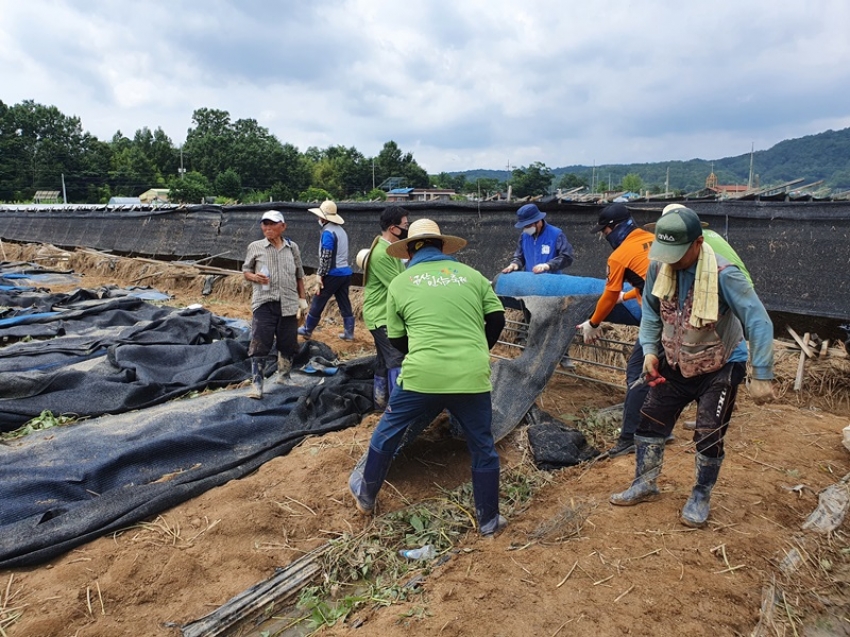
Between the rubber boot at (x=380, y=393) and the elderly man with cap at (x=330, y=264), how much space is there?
82.5 inches

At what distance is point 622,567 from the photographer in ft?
8.50

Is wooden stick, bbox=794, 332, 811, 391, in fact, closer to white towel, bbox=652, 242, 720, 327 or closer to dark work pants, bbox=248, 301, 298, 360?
white towel, bbox=652, 242, 720, 327

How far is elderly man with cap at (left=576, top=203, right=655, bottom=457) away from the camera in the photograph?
11.8ft

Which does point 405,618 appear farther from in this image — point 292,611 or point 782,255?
point 782,255

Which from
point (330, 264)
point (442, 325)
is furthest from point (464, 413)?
point (330, 264)

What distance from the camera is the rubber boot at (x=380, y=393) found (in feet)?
16.1

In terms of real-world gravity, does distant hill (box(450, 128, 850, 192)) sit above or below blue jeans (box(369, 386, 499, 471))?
above

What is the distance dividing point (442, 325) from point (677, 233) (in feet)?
3.95

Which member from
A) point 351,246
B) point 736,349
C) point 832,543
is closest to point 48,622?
point 736,349

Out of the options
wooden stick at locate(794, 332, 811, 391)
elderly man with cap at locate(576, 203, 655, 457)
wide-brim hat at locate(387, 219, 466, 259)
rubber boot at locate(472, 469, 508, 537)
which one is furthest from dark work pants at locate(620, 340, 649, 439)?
wooden stick at locate(794, 332, 811, 391)

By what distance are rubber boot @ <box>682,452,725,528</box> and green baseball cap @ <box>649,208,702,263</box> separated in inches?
43.2

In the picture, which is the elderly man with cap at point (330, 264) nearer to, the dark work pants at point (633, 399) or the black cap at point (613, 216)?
the black cap at point (613, 216)

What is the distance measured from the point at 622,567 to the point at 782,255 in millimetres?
4917

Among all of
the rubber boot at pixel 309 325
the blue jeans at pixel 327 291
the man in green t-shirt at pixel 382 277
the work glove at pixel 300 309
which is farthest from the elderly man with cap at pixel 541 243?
the rubber boot at pixel 309 325
